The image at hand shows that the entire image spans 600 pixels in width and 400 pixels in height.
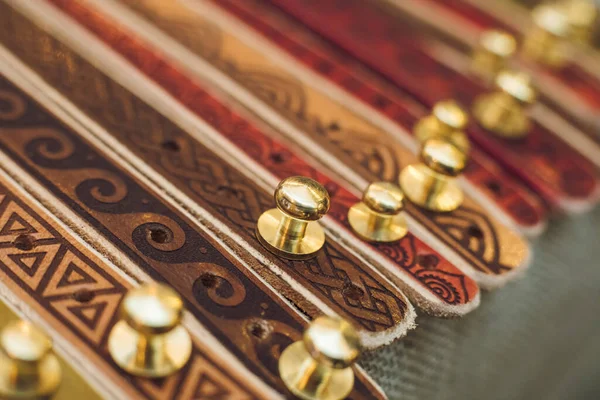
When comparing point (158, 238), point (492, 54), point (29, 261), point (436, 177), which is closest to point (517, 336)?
point (436, 177)

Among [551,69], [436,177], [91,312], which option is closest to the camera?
[91,312]

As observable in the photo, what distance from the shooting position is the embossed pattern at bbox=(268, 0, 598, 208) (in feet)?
3.31

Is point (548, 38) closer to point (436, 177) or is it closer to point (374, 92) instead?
point (374, 92)

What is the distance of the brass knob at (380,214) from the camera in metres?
0.76

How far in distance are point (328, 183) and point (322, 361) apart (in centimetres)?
33

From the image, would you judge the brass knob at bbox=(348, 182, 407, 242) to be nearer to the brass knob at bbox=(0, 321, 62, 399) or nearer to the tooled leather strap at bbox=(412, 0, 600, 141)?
the brass knob at bbox=(0, 321, 62, 399)

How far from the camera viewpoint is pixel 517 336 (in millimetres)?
1059

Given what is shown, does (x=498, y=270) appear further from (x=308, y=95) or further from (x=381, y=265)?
(x=308, y=95)

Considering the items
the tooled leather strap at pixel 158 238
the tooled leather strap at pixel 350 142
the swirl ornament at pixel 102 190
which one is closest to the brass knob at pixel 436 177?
the tooled leather strap at pixel 350 142

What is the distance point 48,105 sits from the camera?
0.83 m

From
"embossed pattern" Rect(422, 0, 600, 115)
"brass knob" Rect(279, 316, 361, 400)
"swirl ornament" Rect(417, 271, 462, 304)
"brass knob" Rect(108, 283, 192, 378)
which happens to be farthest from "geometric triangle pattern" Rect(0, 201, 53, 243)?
"embossed pattern" Rect(422, 0, 600, 115)

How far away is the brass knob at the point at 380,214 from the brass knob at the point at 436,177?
6 centimetres

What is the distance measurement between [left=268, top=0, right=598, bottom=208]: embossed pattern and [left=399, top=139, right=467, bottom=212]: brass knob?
18 centimetres

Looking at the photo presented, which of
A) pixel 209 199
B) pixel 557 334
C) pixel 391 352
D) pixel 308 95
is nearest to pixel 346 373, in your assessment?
pixel 391 352
